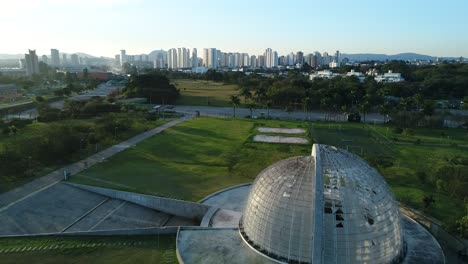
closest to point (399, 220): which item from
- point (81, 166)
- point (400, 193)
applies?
point (400, 193)

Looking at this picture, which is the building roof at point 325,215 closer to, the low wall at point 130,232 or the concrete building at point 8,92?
the low wall at point 130,232

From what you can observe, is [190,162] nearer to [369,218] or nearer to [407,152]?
[369,218]

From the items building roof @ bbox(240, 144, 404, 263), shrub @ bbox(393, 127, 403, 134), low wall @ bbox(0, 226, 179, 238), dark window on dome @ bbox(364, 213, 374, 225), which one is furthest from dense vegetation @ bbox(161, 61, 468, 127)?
low wall @ bbox(0, 226, 179, 238)

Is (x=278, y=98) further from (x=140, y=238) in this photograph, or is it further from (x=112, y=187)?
(x=140, y=238)

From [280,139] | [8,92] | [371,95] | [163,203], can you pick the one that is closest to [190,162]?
[163,203]

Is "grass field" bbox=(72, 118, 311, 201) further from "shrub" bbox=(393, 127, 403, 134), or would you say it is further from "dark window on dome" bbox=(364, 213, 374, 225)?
"shrub" bbox=(393, 127, 403, 134)
